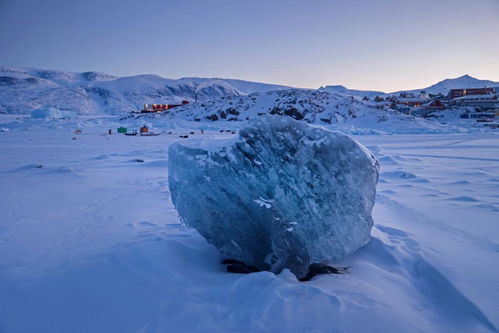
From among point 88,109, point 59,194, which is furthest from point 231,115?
point 88,109

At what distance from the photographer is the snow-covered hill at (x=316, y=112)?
80.1 ft

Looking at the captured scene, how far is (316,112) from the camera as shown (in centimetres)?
2920

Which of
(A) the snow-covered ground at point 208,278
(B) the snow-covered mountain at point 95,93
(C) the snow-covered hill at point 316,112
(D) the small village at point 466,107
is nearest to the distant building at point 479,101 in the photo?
(D) the small village at point 466,107

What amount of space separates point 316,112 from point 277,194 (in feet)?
91.9

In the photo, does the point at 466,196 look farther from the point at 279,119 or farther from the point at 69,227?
the point at 69,227

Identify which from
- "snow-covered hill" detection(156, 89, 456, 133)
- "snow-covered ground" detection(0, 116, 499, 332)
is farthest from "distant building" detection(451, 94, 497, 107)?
"snow-covered ground" detection(0, 116, 499, 332)

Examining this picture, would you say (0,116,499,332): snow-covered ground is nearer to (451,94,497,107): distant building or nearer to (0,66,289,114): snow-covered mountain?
Result: (451,94,497,107): distant building

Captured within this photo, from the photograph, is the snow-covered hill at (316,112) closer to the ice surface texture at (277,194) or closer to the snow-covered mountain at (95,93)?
the ice surface texture at (277,194)

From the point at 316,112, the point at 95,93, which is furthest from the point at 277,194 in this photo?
the point at 95,93

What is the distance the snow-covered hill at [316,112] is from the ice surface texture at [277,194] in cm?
1892

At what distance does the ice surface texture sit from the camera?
2.54m

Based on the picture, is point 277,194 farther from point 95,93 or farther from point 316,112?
point 95,93

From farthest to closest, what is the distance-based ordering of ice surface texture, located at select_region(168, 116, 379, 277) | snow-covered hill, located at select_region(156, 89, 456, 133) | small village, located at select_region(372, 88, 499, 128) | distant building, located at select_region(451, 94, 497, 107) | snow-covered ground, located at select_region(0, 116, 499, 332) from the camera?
1. distant building, located at select_region(451, 94, 497, 107)
2. small village, located at select_region(372, 88, 499, 128)
3. snow-covered hill, located at select_region(156, 89, 456, 133)
4. ice surface texture, located at select_region(168, 116, 379, 277)
5. snow-covered ground, located at select_region(0, 116, 499, 332)

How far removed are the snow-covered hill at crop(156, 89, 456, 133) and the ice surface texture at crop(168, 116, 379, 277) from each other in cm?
1892
